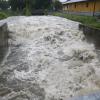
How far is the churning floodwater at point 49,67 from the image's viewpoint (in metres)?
5.89

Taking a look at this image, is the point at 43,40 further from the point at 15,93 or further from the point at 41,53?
the point at 15,93

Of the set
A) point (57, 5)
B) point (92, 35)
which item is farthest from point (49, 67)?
point (57, 5)

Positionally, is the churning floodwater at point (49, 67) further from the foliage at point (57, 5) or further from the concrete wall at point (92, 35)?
the foliage at point (57, 5)

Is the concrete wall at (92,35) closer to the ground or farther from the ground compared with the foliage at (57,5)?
closer to the ground

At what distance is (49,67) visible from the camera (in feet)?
25.5

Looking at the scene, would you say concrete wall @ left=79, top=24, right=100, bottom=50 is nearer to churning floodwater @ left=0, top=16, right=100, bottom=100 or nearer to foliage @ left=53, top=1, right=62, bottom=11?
churning floodwater @ left=0, top=16, right=100, bottom=100

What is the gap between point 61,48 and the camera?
33.5 feet

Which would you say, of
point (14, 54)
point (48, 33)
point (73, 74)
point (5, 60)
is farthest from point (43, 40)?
point (73, 74)

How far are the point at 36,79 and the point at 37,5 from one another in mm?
27205

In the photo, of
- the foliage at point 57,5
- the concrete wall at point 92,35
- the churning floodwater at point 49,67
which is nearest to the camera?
the churning floodwater at point 49,67

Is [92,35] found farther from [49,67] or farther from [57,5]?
[57,5]

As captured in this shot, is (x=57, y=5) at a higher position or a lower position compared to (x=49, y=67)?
higher

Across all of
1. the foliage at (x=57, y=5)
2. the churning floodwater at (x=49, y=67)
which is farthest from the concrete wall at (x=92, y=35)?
the foliage at (x=57, y=5)

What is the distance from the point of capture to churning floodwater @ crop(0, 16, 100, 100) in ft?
19.3
